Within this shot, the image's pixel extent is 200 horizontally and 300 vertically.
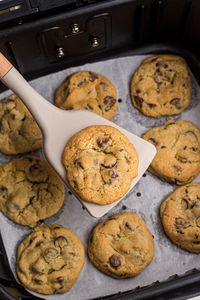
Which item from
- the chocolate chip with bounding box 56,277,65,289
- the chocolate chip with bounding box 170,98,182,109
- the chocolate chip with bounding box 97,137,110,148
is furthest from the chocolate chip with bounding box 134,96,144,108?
the chocolate chip with bounding box 56,277,65,289

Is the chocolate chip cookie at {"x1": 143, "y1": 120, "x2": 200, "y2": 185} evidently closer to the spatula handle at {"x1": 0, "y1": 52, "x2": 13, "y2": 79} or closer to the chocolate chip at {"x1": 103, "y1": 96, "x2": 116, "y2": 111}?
the chocolate chip at {"x1": 103, "y1": 96, "x2": 116, "y2": 111}

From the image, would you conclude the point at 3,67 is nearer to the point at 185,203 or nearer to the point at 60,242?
the point at 60,242

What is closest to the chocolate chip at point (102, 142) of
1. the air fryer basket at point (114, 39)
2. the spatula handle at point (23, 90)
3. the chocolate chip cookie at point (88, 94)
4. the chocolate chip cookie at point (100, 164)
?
the chocolate chip cookie at point (100, 164)

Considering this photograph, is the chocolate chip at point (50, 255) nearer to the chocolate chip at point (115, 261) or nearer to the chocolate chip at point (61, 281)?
the chocolate chip at point (61, 281)

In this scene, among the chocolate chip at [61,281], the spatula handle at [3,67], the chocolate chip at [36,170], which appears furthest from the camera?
the chocolate chip at [36,170]

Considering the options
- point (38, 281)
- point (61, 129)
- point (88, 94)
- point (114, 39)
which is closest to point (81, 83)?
point (88, 94)
